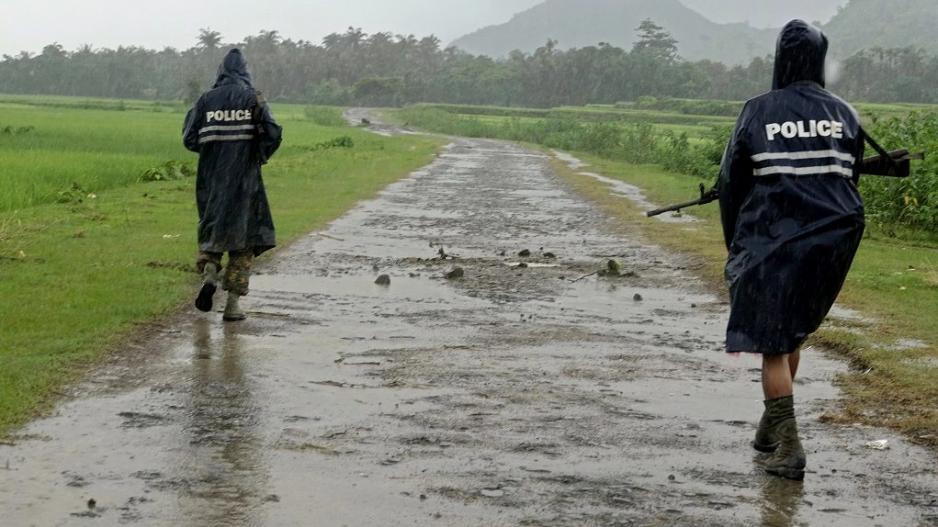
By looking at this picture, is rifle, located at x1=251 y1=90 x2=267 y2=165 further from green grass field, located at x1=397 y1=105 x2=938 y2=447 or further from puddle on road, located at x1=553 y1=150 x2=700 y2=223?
puddle on road, located at x1=553 y1=150 x2=700 y2=223

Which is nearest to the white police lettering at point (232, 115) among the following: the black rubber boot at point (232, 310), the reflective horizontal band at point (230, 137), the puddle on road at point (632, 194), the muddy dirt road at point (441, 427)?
the reflective horizontal band at point (230, 137)

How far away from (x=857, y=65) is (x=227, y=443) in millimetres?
88180

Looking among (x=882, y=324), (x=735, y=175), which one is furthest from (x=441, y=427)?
(x=882, y=324)

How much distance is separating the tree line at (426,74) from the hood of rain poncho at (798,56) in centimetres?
7832

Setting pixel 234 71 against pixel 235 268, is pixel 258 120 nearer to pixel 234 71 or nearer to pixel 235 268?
pixel 234 71

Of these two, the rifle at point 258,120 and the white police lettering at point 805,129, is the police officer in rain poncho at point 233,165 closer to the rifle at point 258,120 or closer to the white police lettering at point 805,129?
the rifle at point 258,120

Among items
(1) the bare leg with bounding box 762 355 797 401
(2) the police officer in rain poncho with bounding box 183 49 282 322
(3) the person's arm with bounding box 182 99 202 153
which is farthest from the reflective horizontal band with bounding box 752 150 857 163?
(3) the person's arm with bounding box 182 99 202 153

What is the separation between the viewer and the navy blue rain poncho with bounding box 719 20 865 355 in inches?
213

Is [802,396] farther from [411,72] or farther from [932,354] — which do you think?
[411,72]

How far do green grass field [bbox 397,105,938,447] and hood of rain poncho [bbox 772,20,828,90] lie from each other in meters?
1.94

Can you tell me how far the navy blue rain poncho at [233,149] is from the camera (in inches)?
360

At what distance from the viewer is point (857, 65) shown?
87.6 metres

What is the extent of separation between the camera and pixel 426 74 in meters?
128

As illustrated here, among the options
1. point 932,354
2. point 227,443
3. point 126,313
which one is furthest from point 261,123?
point 932,354
